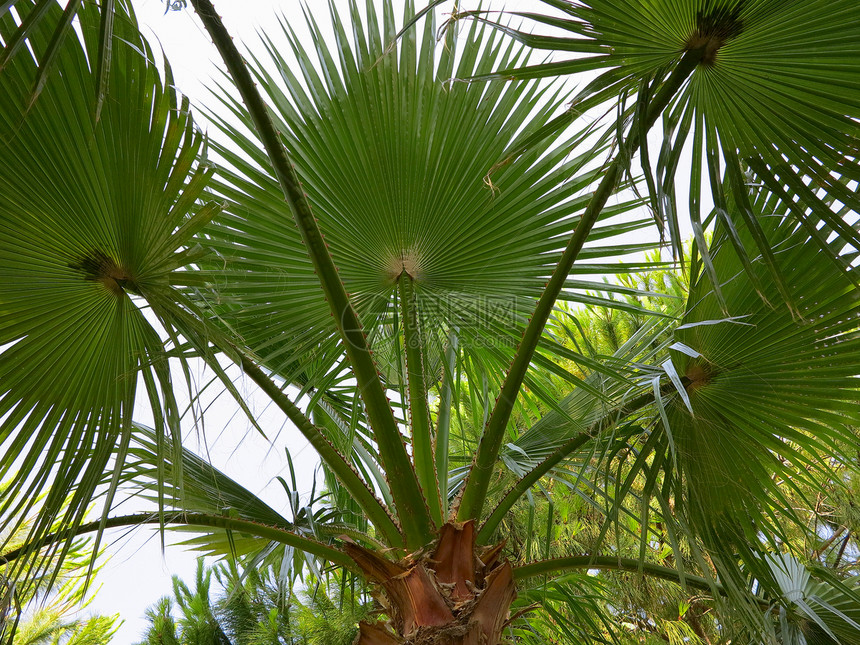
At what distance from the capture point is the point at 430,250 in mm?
1761

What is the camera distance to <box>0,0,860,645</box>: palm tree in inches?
47.4

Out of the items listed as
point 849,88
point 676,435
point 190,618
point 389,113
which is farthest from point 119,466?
point 190,618

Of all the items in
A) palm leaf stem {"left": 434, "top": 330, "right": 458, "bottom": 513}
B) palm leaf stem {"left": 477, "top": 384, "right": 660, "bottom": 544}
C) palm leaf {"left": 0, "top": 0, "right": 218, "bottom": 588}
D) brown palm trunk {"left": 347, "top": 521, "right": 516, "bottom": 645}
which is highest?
palm leaf {"left": 0, "top": 0, "right": 218, "bottom": 588}

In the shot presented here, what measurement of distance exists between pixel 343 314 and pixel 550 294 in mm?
469

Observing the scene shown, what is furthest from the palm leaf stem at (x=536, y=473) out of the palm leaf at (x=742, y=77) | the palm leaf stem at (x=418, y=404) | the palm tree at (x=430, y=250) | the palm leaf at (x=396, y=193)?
the palm leaf at (x=742, y=77)

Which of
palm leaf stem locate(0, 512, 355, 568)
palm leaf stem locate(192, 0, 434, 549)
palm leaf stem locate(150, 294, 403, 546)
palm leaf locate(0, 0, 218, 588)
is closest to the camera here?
palm leaf stem locate(192, 0, 434, 549)

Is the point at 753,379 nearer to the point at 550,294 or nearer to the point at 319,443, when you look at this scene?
the point at 550,294

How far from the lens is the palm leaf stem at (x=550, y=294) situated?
118 centimetres

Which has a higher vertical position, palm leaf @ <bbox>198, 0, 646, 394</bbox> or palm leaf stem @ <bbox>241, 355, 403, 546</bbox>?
palm leaf @ <bbox>198, 0, 646, 394</bbox>

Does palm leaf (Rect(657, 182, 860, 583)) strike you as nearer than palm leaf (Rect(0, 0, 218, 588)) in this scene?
No

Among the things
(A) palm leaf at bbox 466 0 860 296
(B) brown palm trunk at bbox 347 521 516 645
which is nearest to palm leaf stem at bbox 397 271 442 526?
(B) brown palm trunk at bbox 347 521 516 645

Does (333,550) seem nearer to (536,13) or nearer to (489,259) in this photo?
(489,259)

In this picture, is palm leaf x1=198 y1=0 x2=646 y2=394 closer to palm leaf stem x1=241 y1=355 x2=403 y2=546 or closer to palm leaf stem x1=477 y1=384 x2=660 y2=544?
palm leaf stem x1=241 y1=355 x2=403 y2=546

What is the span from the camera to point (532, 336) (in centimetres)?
145
